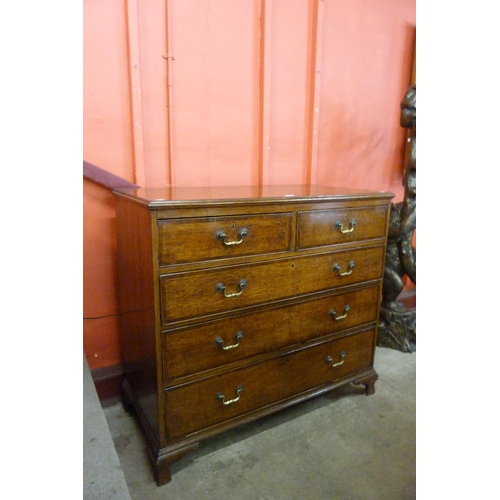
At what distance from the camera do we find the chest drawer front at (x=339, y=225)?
5.41 ft

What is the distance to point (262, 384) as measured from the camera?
1.71 m

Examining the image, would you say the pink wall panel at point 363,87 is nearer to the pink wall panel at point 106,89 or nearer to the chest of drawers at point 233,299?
the chest of drawers at point 233,299

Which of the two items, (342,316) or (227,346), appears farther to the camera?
(342,316)

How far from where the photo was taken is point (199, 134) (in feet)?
6.53

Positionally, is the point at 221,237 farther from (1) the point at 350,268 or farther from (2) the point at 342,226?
(1) the point at 350,268

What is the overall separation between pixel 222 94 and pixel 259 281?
1051 mm

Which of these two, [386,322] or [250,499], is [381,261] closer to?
[386,322]

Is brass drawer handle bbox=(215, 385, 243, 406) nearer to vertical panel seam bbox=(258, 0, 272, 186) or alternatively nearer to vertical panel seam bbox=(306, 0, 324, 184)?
vertical panel seam bbox=(258, 0, 272, 186)

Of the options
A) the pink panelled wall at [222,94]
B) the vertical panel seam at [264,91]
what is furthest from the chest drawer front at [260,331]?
the vertical panel seam at [264,91]

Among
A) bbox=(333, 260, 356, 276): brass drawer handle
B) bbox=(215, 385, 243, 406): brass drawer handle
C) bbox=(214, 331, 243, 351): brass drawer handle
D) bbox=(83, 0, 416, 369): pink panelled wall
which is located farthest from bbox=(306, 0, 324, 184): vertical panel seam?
bbox=(215, 385, 243, 406): brass drawer handle

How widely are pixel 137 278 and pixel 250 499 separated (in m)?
0.96

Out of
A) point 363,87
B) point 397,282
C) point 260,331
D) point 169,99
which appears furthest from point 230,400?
point 363,87

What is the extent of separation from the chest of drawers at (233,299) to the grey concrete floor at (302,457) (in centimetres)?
12
